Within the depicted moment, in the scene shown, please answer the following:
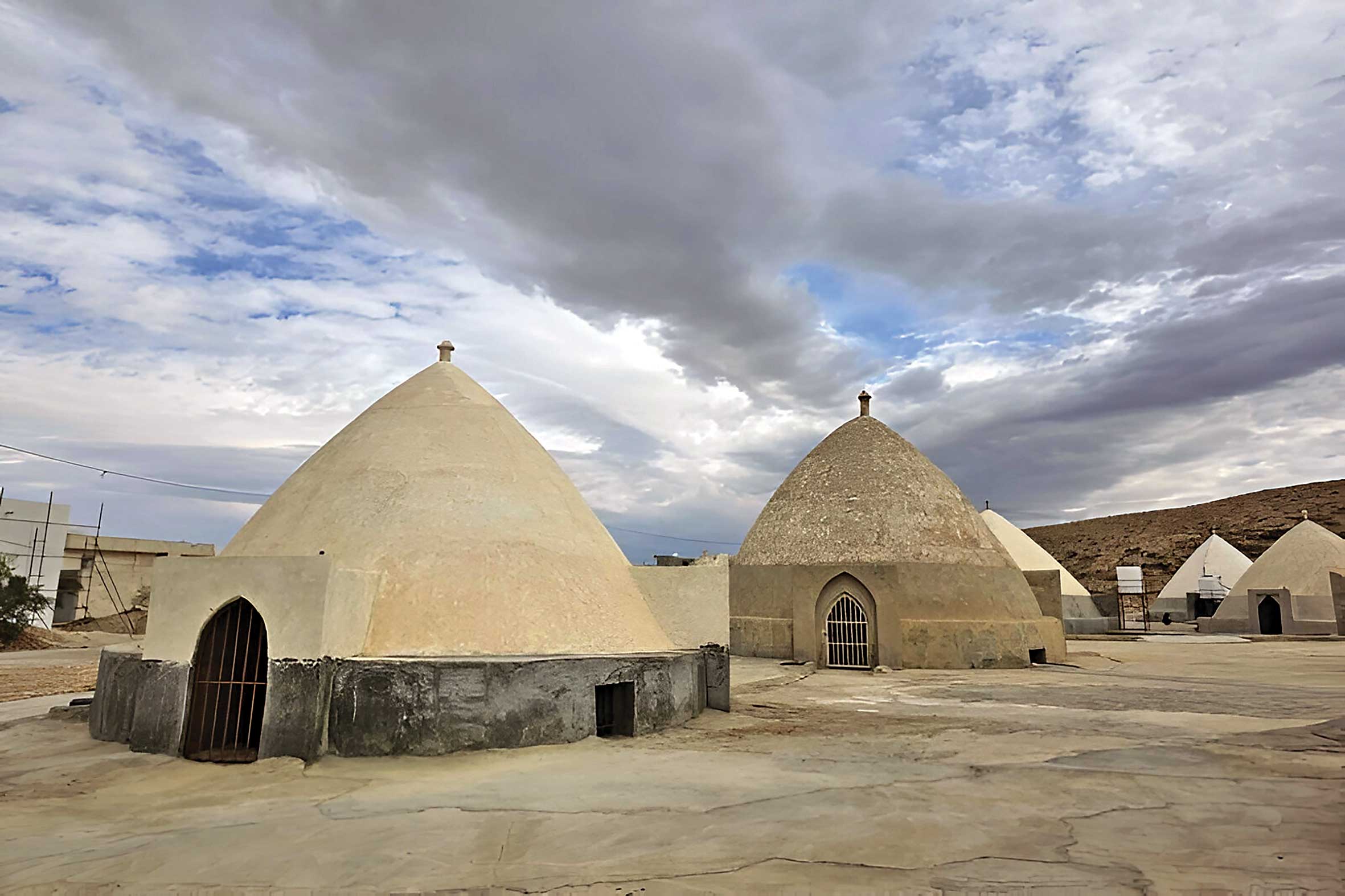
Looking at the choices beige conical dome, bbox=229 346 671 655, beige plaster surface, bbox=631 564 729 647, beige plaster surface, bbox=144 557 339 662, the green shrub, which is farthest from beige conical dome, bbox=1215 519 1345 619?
the green shrub

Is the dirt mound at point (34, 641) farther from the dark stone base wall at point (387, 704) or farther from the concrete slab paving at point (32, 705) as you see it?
the dark stone base wall at point (387, 704)

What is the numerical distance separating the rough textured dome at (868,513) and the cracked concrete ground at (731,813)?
10.3 metres

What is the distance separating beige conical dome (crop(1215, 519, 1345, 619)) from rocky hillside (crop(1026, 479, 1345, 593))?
24.4m

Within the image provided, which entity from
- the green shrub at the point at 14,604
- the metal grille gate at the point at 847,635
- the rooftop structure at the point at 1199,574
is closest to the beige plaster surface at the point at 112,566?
the green shrub at the point at 14,604

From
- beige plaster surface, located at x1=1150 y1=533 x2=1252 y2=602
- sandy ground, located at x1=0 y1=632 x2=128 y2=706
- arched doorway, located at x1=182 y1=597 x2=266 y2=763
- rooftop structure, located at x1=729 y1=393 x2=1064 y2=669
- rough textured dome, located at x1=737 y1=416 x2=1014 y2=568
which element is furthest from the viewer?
beige plaster surface, located at x1=1150 y1=533 x2=1252 y2=602

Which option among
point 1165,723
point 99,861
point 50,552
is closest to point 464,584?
point 99,861

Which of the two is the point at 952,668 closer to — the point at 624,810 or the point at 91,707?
the point at 624,810

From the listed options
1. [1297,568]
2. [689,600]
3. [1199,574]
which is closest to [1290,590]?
[1297,568]

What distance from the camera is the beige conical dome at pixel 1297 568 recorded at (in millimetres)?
34844

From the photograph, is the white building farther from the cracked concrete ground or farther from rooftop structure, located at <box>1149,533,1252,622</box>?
rooftop structure, located at <box>1149,533,1252,622</box>

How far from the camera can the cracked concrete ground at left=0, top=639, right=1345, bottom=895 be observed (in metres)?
5.25

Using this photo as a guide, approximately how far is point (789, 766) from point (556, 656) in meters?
2.92

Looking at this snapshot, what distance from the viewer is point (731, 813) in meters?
6.71

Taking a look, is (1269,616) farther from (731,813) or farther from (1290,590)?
(731,813)
